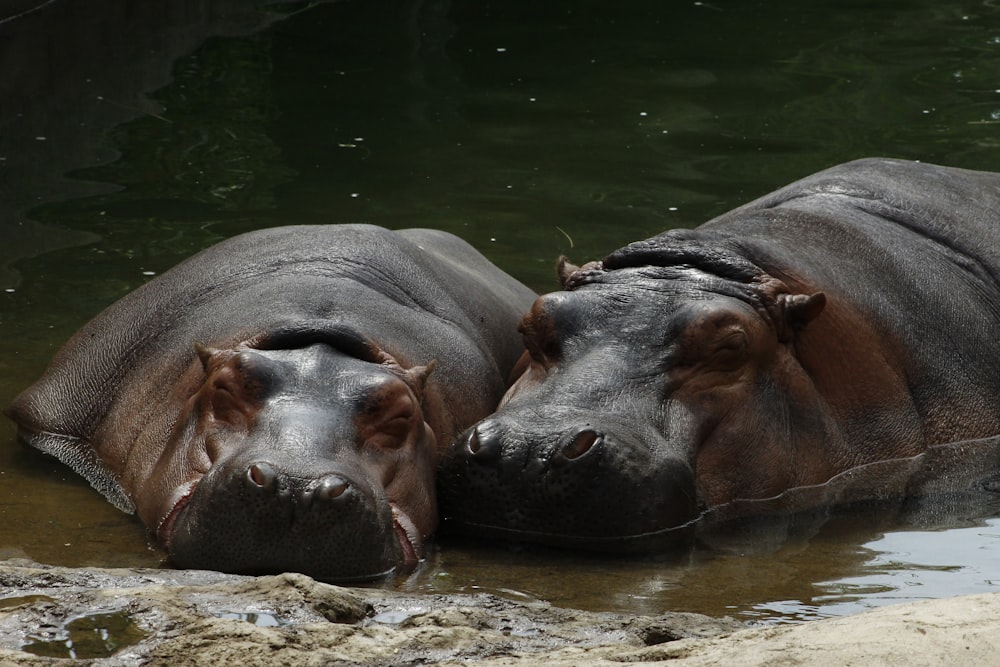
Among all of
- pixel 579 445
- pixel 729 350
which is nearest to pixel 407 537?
pixel 579 445

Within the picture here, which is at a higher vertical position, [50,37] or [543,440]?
[50,37]

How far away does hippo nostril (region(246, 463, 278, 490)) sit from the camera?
215 inches

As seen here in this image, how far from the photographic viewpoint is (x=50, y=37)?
15.6 meters

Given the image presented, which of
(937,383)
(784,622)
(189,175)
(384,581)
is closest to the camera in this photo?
(784,622)

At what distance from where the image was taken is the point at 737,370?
669 cm

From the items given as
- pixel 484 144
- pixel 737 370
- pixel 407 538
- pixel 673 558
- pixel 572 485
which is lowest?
pixel 673 558

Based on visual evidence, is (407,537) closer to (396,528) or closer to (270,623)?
(396,528)

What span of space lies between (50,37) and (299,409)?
10668 millimetres

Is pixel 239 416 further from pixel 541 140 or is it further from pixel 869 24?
pixel 869 24

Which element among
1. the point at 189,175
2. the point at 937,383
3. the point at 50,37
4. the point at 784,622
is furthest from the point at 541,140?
the point at 784,622

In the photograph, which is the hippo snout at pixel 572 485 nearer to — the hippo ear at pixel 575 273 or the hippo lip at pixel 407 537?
the hippo lip at pixel 407 537

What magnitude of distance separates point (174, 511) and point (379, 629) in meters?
1.53

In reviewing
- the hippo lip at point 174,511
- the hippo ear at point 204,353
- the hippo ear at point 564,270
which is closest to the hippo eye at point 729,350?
the hippo ear at point 564,270

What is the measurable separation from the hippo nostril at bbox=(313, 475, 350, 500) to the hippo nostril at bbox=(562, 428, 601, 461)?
85 centimetres
